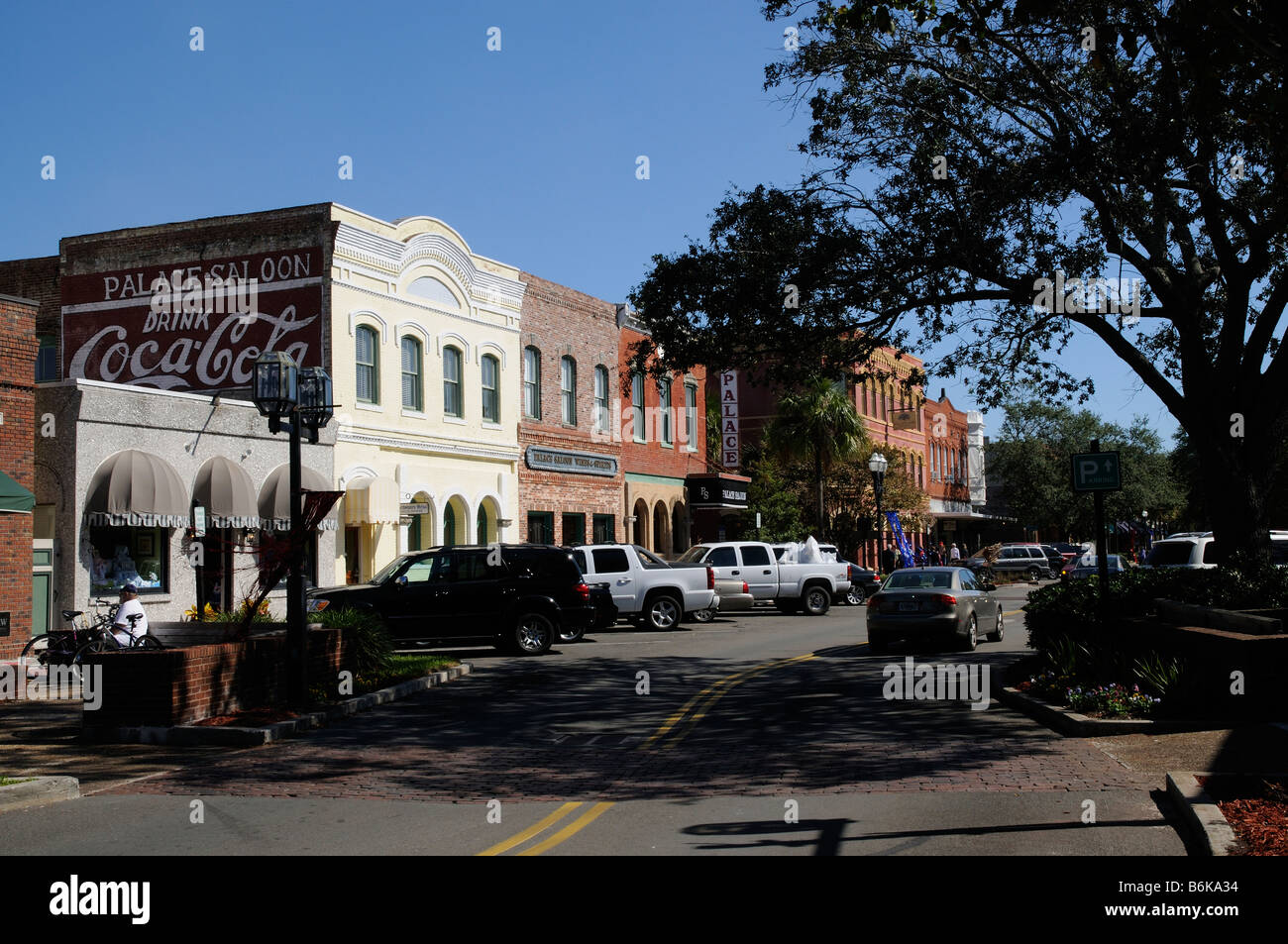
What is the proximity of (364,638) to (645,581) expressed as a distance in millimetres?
10678

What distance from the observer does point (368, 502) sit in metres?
27.4

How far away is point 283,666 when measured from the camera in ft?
47.0

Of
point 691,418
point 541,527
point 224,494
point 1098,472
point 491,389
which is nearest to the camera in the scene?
point 1098,472

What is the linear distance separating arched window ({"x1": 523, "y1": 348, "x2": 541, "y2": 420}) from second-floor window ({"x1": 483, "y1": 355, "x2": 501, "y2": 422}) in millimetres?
1330

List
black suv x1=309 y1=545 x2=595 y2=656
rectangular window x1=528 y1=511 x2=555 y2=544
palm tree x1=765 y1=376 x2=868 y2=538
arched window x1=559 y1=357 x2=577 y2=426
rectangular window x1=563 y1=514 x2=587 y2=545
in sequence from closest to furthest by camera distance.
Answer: black suv x1=309 y1=545 x2=595 y2=656
rectangular window x1=528 y1=511 x2=555 y2=544
arched window x1=559 y1=357 x2=577 y2=426
rectangular window x1=563 y1=514 x2=587 y2=545
palm tree x1=765 y1=376 x2=868 y2=538

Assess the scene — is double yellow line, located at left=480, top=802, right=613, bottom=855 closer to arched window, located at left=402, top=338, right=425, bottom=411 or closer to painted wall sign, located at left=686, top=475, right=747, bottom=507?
arched window, located at left=402, top=338, right=425, bottom=411

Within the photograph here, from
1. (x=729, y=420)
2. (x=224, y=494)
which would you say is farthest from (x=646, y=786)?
(x=729, y=420)

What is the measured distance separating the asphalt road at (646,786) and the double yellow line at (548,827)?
31 millimetres

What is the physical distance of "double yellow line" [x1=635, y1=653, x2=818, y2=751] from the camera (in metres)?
12.1

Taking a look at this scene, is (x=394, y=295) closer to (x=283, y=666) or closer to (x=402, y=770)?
(x=283, y=666)

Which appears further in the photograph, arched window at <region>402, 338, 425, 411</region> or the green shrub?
arched window at <region>402, 338, 425, 411</region>

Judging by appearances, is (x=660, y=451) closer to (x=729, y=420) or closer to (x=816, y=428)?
(x=729, y=420)

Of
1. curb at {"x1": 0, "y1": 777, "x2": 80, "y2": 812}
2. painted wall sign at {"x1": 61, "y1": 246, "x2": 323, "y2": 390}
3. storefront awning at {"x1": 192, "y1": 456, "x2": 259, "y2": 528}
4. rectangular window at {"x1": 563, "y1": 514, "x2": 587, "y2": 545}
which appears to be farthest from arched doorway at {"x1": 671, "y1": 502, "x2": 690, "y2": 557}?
curb at {"x1": 0, "y1": 777, "x2": 80, "y2": 812}

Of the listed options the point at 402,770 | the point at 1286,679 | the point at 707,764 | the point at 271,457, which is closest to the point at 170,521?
the point at 271,457
